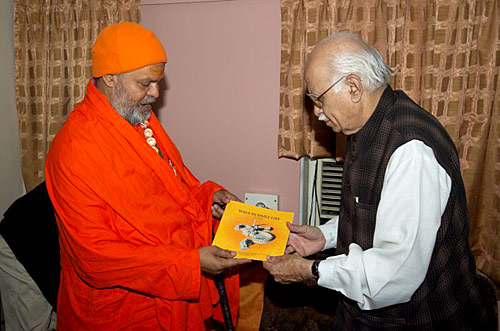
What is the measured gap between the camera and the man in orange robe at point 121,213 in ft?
4.94

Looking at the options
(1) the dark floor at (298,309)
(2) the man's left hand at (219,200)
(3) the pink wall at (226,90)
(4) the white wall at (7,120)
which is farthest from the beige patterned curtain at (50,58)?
(1) the dark floor at (298,309)

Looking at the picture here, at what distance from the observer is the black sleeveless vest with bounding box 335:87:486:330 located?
126 cm

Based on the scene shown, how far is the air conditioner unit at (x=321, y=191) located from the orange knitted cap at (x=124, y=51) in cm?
152

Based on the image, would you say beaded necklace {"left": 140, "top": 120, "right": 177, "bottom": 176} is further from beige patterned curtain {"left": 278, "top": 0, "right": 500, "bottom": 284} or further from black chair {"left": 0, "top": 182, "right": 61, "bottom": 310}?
beige patterned curtain {"left": 278, "top": 0, "right": 500, "bottom": 284}

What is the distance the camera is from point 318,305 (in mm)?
2160

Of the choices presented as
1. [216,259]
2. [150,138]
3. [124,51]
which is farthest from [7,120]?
[216,259]

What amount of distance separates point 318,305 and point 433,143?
1.27m

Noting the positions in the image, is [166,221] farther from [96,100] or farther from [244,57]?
[244,57]

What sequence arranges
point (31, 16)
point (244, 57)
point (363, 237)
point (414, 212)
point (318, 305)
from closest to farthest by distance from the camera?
point (414, 212)
point (363, 237)
point (318, 305)
point (244, 57)
point (31, 16)

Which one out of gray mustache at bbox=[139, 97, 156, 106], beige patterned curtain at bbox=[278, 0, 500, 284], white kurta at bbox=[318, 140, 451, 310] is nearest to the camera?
white kurta at bbox=[318, 140, 451, 310]

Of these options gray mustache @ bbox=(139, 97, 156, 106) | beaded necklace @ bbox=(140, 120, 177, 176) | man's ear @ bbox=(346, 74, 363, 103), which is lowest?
beaded necklace @ bbox=(140, 120, 177, 176)

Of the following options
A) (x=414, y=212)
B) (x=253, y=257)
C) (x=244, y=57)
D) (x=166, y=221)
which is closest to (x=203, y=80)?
(x=244, y=57)

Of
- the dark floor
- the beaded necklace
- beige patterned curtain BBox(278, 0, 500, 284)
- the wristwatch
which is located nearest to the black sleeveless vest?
the wristwatch

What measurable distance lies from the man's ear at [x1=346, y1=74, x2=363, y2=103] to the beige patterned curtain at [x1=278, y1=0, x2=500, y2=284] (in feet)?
3.95
